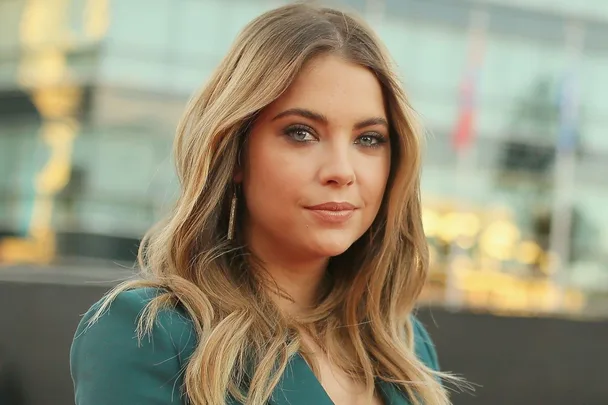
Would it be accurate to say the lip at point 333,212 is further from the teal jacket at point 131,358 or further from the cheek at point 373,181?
the teal jacket at point 131,358

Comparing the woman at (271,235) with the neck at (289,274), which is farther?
the neck at (289,274)

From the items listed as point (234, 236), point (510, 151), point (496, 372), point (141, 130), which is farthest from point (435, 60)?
point (234, 236)

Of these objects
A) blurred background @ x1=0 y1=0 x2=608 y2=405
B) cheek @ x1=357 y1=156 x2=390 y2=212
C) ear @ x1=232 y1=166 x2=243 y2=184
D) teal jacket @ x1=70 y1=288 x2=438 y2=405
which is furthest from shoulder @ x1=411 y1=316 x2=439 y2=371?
blurred background @ x1=0 y1=0 x2=608 y2=405

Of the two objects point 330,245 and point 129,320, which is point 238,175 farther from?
point 129,320

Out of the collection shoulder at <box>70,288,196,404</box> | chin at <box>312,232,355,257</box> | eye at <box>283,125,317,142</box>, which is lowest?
shoulder at <box>70,288,196,404</box>

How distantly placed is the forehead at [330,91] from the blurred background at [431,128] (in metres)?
6.26

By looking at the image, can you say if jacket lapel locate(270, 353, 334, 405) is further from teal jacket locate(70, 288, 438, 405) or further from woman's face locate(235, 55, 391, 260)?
woman's face locate(235, 55, 391, 260)

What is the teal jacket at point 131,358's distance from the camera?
167 cm

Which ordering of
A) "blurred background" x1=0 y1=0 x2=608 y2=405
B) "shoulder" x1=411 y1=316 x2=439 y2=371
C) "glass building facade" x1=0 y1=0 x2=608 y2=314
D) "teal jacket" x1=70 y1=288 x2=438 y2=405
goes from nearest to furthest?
"teal jacket" x1=70 y1=288 x2=438 y2=405
"shoulder" x1=411 y1=316 x2=439 y2=371
"blurred background" x1=0 y1=0 x2=608 y2=405
"glass building facade" x1=0 y1=0 x2=608 y2=314

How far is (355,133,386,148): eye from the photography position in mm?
1968

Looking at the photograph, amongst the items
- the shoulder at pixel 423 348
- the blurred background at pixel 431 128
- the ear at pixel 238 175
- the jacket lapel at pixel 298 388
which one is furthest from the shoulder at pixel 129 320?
the blurred background at pixel 431 128

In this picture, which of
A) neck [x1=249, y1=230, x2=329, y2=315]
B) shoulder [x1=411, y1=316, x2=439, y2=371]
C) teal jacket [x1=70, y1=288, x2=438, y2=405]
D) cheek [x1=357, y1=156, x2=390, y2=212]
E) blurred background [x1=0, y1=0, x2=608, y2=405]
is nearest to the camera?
teal jacket [x1=70, y1=288, x2=438, y2=405]

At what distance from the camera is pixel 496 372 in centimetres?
573

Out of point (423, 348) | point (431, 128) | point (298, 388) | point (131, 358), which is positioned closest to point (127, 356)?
point (131, 358)
